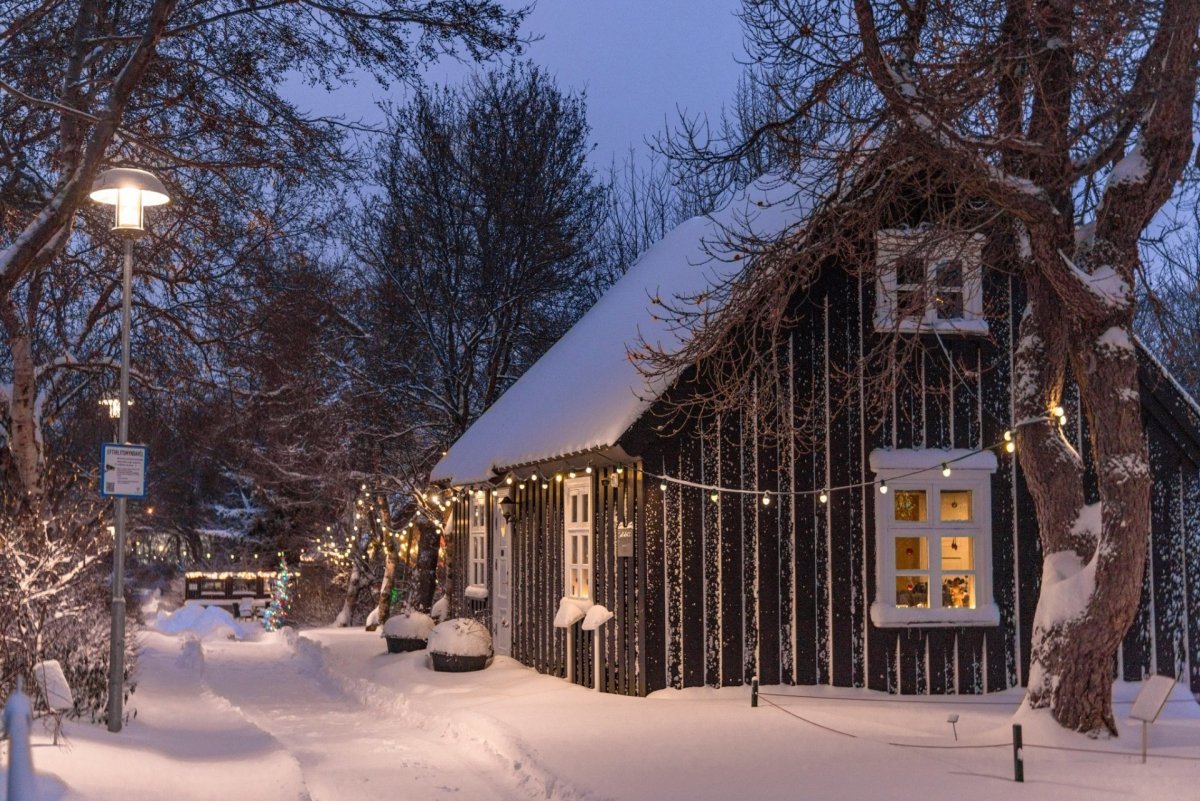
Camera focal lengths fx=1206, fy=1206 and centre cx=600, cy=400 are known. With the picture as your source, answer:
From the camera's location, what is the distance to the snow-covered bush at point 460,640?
16531mm

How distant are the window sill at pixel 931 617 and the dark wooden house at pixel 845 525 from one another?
0.08ft

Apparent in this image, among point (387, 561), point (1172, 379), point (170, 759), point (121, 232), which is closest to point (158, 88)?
point (121, 232)

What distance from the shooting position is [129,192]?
1059cm

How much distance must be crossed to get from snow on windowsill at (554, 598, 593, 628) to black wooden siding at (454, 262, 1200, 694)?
0.25 meters

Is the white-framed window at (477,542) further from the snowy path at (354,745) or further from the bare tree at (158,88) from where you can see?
the bare tree at (158,88)

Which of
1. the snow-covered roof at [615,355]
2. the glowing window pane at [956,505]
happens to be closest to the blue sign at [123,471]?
the snow-covered roof at [615,355]

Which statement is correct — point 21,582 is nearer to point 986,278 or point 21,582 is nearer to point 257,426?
point 986,278

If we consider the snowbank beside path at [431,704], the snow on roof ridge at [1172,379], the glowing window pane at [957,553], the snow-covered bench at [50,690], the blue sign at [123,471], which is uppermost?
the snow on roof ridge at [1172,379]

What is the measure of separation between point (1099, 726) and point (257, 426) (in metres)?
24.6

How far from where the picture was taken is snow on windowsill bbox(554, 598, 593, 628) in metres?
14.5

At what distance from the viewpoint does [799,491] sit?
1392 centimetres

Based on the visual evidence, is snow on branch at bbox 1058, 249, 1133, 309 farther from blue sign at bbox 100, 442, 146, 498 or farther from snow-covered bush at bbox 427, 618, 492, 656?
snow-covered bush at bbox 427, 618, 492, 656

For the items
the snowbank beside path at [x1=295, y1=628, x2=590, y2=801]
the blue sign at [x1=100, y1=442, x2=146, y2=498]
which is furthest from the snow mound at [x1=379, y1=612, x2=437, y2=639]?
the blue sign at [x1=100, y1=442, x2=146, y2=498]

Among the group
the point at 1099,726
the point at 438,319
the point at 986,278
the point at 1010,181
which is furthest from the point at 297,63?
the point at 438,319
